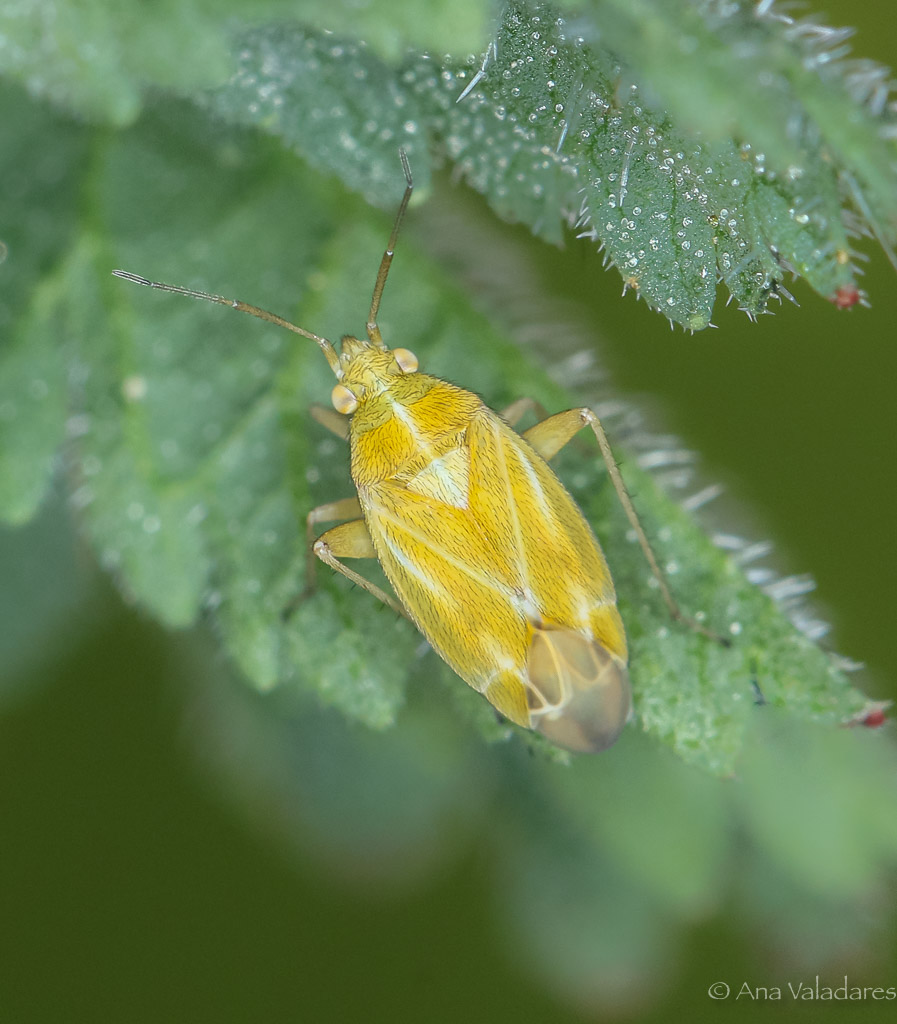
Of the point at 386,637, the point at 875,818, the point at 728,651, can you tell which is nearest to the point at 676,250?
the point at 728,651

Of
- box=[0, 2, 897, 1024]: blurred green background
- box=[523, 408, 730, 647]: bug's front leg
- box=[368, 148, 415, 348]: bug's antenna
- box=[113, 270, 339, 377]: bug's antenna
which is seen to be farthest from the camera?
box=[0, 2, 897, 1024]: blurred green background

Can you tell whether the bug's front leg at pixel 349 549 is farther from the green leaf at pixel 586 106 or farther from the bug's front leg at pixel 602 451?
the green leaf at pixel 586 106

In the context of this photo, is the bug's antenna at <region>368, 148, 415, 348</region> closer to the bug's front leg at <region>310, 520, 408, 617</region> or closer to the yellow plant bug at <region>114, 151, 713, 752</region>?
the yellow plant bug at <region>114, 151, 713, 752</region>

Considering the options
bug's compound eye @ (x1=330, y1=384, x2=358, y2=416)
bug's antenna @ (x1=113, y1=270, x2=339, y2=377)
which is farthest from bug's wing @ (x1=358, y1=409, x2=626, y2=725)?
bug's antenna @ (x1=113, y1=270, x2=339, y2=377)

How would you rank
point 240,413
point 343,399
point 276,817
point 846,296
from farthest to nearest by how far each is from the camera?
1. point 276,817
2. point 343,399
3. point 240,413
4. point 846,296

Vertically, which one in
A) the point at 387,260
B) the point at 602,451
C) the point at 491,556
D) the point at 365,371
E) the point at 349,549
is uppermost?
the point at 387,260

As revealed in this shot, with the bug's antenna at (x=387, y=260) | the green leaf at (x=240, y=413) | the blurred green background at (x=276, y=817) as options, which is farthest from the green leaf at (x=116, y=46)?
the blurred green background at (x=276, y=817)

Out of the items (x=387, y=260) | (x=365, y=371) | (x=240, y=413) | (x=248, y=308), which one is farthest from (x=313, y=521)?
(x=387, y=260)

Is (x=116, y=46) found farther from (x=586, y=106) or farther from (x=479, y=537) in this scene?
(x=479, y=537)
